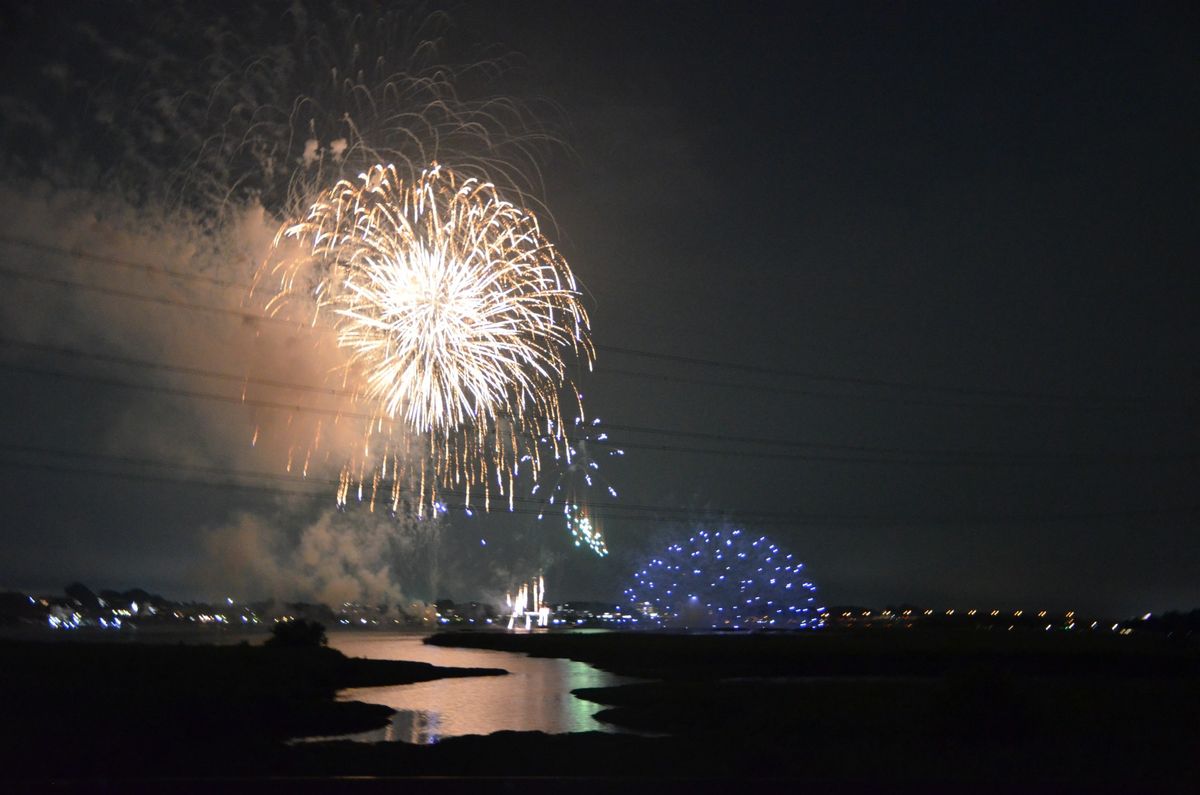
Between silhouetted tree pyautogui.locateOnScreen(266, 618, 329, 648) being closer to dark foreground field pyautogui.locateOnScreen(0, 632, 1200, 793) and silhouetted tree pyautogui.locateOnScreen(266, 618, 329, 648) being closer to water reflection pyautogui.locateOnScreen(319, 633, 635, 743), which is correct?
dark foreground field pyautogui.locateOnScreen(0, 632, 1200, 793)

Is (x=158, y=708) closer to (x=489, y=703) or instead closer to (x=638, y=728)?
(x=489, y=703)

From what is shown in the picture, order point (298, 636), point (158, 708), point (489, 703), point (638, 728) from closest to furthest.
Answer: point (158, 708) < point (638, 728) < point (489, 703) < point (298, 636)

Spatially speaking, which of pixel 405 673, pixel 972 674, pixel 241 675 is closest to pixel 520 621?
pixel 405 673

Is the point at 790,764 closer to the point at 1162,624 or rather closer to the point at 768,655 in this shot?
the point at 768,655

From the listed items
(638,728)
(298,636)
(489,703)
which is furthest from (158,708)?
(298,636)

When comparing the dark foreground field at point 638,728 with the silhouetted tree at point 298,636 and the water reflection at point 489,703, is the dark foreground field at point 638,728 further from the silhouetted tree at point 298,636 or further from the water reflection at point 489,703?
the silhouetted tree at point 298,636

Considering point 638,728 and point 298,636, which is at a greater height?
point 298,636

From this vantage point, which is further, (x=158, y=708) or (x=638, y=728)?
(x=638, y=728)
